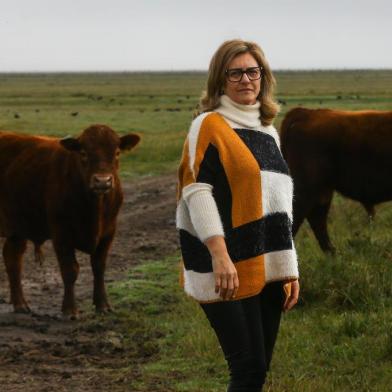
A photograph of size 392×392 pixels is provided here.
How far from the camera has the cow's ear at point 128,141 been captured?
26.3 feet

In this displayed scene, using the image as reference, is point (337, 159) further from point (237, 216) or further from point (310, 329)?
point (237, 216)

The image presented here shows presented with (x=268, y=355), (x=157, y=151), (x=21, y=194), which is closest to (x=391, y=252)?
(x=21, y=194)

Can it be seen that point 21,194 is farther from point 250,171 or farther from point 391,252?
point 250,171

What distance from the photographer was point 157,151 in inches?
846

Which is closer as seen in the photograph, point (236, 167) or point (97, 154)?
point (236, 167)

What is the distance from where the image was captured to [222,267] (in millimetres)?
3457

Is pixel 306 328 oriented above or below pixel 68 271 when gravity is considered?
above

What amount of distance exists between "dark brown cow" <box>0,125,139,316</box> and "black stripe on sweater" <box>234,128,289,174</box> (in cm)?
388

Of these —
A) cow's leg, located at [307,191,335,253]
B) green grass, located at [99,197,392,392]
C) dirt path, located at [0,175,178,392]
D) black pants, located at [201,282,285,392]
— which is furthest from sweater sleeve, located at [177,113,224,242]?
cow's leg, located at [307,191,335,253]

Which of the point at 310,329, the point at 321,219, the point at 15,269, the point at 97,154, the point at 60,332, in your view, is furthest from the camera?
the point at 321,219

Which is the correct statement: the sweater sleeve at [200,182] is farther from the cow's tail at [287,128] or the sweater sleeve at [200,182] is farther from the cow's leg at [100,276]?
the cow's tail at [287,128]

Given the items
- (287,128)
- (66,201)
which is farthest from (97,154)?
(287,128)

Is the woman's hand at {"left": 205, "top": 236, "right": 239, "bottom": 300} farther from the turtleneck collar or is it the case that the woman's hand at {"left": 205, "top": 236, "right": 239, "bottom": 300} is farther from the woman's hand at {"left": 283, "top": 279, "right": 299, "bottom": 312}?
the turtleneck collar

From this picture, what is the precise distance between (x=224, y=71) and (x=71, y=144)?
4253 mm
